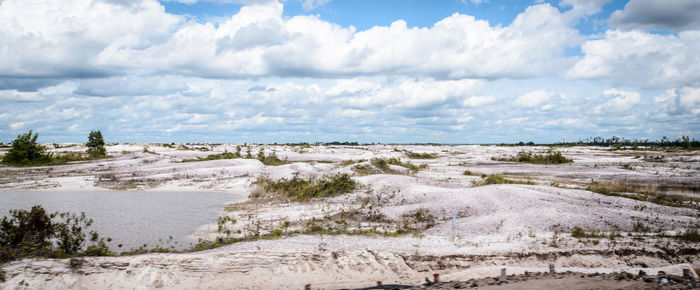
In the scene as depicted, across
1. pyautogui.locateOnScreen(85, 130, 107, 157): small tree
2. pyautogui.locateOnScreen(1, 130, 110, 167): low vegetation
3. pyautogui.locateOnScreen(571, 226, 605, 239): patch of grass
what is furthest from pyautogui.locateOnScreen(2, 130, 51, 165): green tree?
pyautogui.locateOnScreen(571, 226, 605, 239): patch of grass

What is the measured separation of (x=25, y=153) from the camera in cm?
5359

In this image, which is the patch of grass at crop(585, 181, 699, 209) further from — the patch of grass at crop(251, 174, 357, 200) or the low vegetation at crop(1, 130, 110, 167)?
the low vegetation at crop(1, 130, 110, 167)

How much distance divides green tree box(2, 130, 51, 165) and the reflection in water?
26658 millimetres

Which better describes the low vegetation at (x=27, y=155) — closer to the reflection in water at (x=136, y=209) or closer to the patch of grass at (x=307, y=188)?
the reflection in water at (x=136, y=209)

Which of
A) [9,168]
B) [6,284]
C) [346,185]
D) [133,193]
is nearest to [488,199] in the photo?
[346,185]

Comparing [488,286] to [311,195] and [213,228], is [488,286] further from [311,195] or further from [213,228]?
[311,195]

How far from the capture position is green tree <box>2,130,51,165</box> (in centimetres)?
5328

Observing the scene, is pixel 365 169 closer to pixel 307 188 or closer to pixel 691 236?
pixel 307 188

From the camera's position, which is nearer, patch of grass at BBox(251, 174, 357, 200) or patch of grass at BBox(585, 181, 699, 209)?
patch of grass at BBox(585, 181, 699, 209)

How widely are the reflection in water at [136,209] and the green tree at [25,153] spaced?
2666 cm

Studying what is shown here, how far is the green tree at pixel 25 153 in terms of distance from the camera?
53281 mm

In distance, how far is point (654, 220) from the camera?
18.3 m

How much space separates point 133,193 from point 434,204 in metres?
23.9

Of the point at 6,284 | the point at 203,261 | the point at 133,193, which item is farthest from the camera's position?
the point at 133,193
